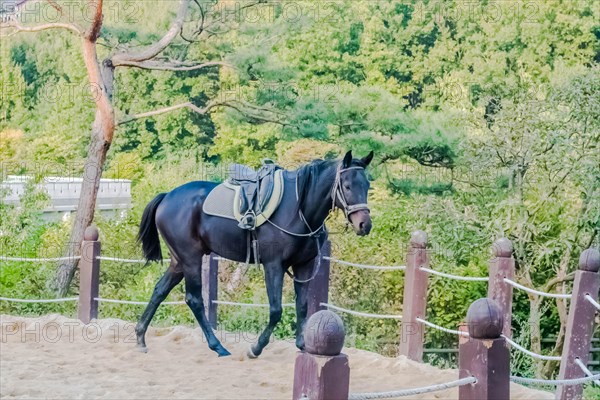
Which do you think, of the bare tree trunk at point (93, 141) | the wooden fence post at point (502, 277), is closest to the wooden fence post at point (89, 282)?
the wooden fence post at point (502, 277)

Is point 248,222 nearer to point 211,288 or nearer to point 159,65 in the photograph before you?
point 211,288

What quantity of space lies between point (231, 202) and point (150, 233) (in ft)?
3.35

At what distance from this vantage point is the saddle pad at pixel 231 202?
236 inches

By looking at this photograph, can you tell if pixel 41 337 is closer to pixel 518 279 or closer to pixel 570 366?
pixel 570 366

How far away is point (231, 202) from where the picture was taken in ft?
20.2

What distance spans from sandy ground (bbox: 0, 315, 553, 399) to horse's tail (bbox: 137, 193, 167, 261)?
2.31 feet

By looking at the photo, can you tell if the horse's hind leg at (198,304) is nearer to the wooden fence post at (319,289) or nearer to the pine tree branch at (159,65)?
the wooden fence post at (319,289)

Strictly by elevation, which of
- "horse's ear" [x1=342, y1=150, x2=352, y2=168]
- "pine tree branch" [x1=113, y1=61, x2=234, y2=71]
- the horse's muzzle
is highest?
"pine tree branch" [x1=113, y1=61, x2=234, y2=71]

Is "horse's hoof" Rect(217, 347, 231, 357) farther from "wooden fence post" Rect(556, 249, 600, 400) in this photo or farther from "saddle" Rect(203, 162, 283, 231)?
"wooden fence post" Rect(556, 249, 600, 400)

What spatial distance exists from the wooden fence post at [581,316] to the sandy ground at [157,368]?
0.28 metres

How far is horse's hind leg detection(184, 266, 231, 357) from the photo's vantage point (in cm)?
638

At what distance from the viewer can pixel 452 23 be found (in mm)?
22766

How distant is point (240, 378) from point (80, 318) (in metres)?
2.58

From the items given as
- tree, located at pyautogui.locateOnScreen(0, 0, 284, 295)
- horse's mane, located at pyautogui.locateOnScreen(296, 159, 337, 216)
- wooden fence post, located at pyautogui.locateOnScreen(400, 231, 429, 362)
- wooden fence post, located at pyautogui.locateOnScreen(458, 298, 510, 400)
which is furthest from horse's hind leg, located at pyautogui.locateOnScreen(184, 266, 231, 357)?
tree, located at pyautogui.locateOnScreen(0, 0, 284, 295)
